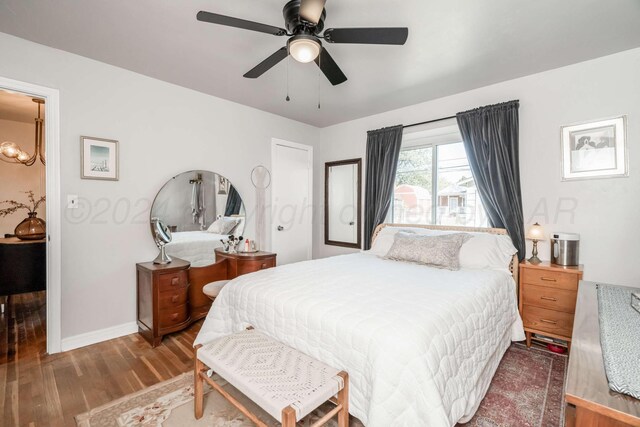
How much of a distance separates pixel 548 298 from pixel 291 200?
328cm

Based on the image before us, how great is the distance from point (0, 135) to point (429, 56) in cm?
605

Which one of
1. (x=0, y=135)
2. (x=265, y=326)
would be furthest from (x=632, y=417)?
(x=0, y=135)

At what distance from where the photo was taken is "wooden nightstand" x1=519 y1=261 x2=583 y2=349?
2.41 metres

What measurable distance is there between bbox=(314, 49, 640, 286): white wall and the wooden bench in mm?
2639

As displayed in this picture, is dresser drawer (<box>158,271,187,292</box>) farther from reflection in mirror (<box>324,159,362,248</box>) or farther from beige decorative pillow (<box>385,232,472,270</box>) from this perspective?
reflection in mirror (<box>324,159,362,248</box>)

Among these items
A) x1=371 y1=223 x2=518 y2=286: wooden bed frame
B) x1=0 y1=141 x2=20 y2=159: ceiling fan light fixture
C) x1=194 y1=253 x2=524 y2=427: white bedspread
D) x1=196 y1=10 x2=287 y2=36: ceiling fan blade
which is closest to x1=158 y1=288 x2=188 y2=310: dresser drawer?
x1=194 y1=253 x2=524 y2=427: white bedspread

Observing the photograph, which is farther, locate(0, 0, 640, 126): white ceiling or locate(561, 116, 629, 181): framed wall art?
locate(561, 116, 629, 181): framed wall art

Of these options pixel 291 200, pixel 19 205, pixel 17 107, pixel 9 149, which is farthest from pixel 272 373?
pixel 19 205

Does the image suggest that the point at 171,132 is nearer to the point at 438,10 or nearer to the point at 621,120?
the point at 438,10

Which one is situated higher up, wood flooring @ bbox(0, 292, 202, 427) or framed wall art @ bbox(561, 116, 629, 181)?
framed wall art @ bbox(561, 116, 629, 181)

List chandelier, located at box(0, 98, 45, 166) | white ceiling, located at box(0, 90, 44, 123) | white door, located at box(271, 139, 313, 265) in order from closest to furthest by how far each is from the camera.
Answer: white ceiling, located at box(0, 90, 44, 123) < chandelier, located at box(0, 98, 45, 166) < white door, located at box(271, 139, 313, 265)

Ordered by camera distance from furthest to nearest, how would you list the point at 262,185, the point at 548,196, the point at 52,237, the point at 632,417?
the point at 262,185 < the point at 548,196 < the point at 52,237 < the point at 632,417

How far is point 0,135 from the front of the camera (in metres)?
4.30

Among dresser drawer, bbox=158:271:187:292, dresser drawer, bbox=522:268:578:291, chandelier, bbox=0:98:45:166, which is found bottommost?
dresser drawer, bbox=158:271:187:292
